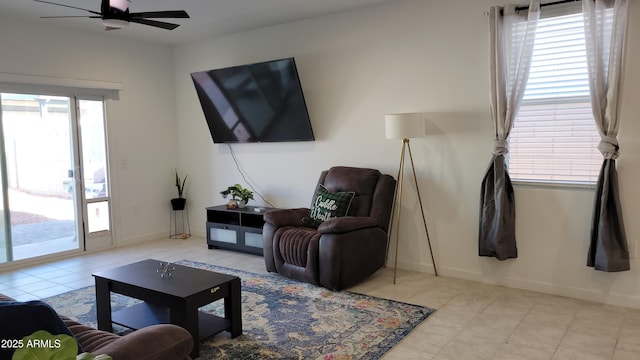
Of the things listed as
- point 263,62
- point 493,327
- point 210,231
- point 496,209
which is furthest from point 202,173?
point 493,327

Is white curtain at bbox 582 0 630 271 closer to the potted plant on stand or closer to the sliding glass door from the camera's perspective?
the potted plant on stand

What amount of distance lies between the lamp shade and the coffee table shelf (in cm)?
218

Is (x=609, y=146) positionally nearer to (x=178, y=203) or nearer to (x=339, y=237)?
(x=339, y=237)

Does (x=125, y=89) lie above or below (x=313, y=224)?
above

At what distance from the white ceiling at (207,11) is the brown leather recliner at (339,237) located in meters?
1.67

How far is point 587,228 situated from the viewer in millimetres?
3723

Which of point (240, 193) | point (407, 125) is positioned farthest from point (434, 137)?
point (240, 193)

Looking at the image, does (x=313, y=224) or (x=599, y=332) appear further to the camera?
(x=313, y=224)

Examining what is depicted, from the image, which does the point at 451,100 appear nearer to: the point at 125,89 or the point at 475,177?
the point at 475,177

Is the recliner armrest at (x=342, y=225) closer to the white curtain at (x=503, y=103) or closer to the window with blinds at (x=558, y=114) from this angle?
the white curtain at (x=503, y=103)

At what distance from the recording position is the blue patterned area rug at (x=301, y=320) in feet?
9.59

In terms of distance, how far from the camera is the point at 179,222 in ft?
22.0

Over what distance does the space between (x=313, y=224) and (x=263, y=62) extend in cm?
198

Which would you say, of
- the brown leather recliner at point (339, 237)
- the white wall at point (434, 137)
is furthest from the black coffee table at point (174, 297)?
the white wall at point (434, 137)
